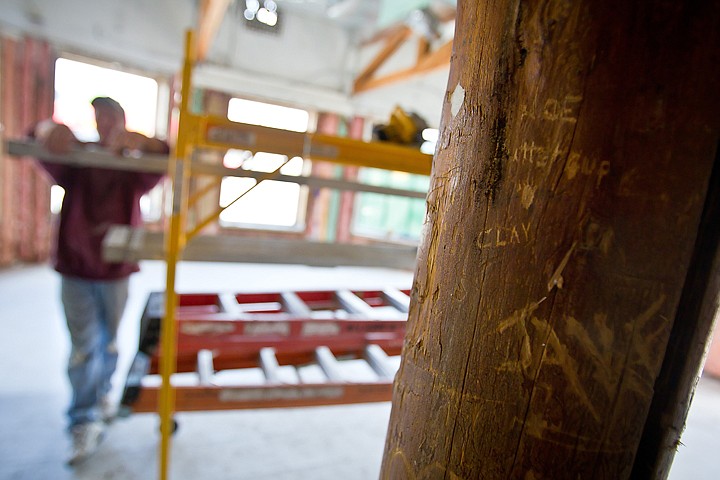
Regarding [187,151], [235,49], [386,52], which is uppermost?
[386,52]

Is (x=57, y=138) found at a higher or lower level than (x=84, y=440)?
higher

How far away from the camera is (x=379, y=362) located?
2.54m

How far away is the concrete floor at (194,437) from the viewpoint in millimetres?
2580

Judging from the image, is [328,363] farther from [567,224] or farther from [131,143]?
[567,224]

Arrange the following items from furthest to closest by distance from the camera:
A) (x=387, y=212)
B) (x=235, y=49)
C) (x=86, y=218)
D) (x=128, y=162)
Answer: (x=387, y=212) < (x=235, y=49) < (x=86, y=218) < (x=128, y=162)

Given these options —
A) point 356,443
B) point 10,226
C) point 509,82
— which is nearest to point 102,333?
point 356,443

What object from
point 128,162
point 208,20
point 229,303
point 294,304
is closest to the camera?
point 128,162

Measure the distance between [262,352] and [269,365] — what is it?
125mm

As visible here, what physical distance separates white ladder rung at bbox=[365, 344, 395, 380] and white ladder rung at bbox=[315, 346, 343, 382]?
0.78 feet

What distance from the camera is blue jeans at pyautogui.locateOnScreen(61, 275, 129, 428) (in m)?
2.58

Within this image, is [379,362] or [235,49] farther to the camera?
[235,49]

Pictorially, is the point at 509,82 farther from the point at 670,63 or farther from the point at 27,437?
the point at 27,437

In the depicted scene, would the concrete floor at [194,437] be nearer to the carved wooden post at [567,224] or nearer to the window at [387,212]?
the carved wooden post at [567,224]

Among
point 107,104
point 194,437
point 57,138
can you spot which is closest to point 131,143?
point 57,138
